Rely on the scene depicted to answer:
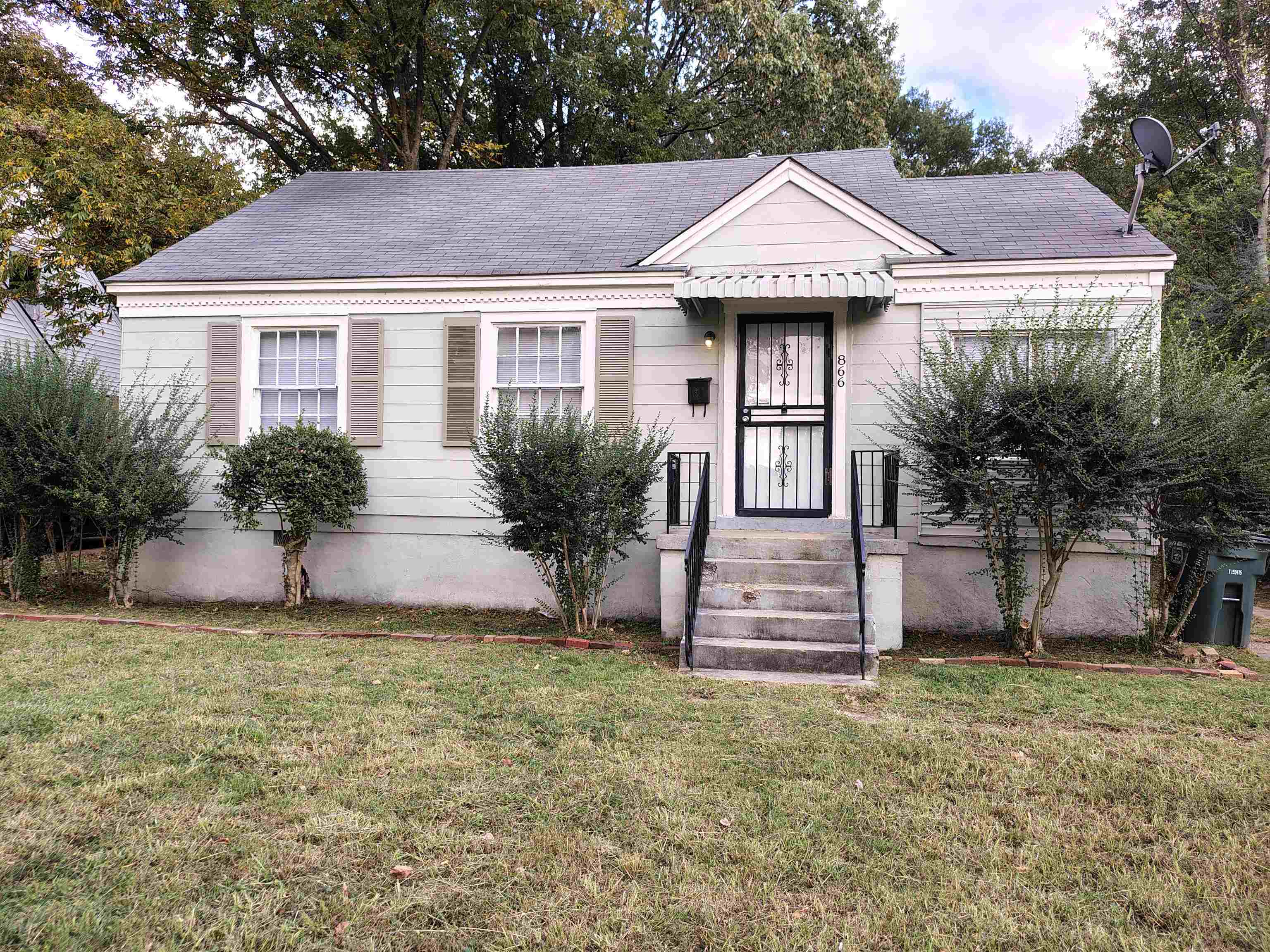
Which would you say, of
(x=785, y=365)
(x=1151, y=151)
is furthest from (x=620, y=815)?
(x=1151, y=151)

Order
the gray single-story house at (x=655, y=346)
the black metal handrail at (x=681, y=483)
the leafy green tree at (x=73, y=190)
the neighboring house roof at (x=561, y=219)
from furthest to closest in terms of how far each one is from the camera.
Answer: the leafy green tree at (x=73, y=190) → the neighboring house roof at (x=561, y=219) → the black metal handrail at (x=681, y=483) → the gray single-story house at (x=655, y=346)

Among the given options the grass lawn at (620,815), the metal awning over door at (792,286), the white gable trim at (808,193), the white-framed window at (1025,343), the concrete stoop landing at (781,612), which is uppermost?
the white gable trim at (808,193)

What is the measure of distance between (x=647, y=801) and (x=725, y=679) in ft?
7.19

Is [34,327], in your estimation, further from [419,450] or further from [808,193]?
[808,193]

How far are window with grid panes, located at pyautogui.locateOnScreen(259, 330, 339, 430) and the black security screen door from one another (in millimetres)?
4358

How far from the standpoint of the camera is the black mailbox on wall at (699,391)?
24.8ft

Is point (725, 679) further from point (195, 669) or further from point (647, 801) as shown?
point (195, 669)

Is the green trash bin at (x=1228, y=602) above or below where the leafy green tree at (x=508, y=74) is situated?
below

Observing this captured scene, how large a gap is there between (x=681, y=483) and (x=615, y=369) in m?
1.33

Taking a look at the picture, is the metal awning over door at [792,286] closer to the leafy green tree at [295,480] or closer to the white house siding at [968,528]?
the white house siding at [968,528]

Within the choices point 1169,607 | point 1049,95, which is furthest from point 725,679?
point 1049,95

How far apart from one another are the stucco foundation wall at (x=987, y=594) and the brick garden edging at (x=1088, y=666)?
0.90m

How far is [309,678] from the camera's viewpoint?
16.9ft

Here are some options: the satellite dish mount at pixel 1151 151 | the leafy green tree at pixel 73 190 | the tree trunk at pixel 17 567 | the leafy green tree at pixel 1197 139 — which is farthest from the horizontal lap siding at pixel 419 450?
the leafy green tree at pixel 1197 139
